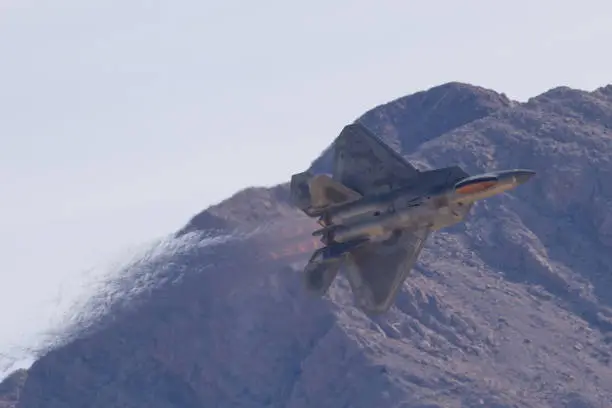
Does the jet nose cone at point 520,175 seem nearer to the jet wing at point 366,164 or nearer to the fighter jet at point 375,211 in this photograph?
the fighter jet at point 375,211

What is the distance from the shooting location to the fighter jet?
131500mm

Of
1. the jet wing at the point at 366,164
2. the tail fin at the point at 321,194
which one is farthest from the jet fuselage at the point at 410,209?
the jet wing at the point at 366,164

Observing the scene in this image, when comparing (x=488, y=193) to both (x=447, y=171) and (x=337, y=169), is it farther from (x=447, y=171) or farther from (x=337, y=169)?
(x=337, y=169)

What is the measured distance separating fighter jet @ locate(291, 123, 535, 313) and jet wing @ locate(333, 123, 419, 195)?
59 mm

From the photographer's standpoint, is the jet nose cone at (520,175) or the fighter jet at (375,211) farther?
the fighter jet at (375,211)

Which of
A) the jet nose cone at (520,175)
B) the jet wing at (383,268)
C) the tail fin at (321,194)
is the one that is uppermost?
the tail fin at (321,194)

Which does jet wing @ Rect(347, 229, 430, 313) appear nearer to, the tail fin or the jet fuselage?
the jet fuselage

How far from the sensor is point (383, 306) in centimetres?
13625

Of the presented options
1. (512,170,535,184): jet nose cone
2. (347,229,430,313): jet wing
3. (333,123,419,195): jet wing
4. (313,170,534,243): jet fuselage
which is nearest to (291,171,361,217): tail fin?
(313,170,534,243): jet fuselage

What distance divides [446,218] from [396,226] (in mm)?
3202

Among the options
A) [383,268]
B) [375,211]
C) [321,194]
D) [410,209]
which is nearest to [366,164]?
[321,194]

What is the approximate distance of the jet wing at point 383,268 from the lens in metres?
136

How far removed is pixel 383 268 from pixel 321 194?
19.4ft

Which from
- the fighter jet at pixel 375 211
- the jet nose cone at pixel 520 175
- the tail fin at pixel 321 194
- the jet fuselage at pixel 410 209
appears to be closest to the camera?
the jet nose cone at pixel 520 175
